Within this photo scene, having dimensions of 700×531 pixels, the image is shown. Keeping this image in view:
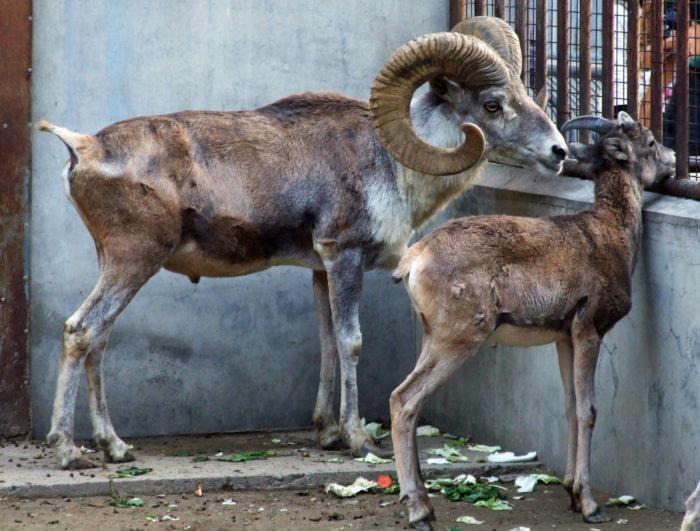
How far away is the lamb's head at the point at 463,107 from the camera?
27.8ft

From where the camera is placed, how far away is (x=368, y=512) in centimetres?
785

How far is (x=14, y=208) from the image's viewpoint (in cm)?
942

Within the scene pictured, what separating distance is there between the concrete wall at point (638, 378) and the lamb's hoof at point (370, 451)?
861 mm

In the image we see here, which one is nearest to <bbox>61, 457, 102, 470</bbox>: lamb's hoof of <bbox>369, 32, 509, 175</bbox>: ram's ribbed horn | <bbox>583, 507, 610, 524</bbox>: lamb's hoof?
<bbox>369, 32, 509, 175</bbox>: ram's ribbed horn

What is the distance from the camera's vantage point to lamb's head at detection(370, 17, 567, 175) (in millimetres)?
8461

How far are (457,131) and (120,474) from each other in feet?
10.2

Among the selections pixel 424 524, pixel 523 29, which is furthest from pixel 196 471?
pixel 523 29

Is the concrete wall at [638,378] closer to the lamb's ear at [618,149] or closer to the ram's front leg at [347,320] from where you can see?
the lamb's ear at [618,149]

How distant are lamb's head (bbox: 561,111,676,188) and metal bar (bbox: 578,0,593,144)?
0.89 m

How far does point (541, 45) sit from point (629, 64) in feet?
3.81

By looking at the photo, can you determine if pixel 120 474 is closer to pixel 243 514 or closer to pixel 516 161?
pixel 243 514

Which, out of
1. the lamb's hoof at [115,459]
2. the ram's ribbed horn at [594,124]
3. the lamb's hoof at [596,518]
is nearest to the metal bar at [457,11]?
the ram's ribbed horn at [594,124]

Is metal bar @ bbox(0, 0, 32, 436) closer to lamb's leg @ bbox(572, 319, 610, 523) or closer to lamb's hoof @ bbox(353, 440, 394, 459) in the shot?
lamb's hoof @ bbox(353, 440, 394, 459)

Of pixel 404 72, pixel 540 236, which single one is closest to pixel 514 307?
pixel 540 236
